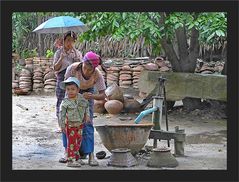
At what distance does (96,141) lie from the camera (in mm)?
6789

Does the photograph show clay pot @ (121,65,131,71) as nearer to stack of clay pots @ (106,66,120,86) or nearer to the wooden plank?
stack of clay pots @ (106,66,120,86)

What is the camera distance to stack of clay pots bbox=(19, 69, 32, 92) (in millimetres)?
12711

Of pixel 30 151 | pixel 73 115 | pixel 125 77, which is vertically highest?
pixel 125 77

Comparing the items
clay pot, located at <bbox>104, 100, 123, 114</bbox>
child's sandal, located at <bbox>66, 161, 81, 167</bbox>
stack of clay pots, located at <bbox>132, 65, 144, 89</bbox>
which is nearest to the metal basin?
child's sandal, located at <bbox>66, 161, 81, 167</bbox>

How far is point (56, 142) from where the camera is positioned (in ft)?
21.9

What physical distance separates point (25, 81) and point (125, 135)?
7897mm

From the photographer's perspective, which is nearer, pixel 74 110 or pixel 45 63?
pixel 74 110

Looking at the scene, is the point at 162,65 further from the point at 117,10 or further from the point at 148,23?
the point at 117,10

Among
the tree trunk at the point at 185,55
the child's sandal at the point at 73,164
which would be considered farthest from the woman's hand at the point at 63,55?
the tree trunk at the point at 185,55

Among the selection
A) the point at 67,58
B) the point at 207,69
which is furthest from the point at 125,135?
the point at 207,69

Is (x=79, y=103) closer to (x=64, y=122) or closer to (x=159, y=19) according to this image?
(x=64, y=122)

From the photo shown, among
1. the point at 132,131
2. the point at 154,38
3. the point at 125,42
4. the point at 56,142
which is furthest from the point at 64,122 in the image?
Answer: the point at 125,42

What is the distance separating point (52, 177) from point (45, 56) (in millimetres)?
10676

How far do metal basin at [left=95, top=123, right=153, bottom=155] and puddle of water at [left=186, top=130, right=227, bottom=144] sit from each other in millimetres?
1615
